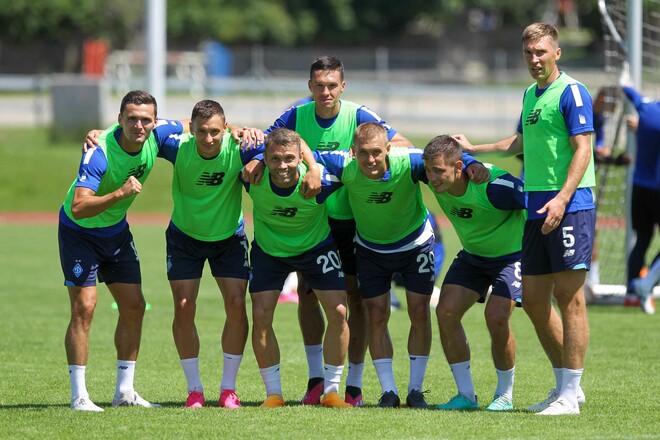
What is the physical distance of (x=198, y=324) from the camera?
11.6 m

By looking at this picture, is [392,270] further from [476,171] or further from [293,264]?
[476,171]

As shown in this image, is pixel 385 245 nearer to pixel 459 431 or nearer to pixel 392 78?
pixel 459 431

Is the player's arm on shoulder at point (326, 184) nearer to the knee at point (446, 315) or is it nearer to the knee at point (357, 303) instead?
the knee at point (357, 303)

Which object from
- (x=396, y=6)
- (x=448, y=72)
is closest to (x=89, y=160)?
(x=448, y=72)

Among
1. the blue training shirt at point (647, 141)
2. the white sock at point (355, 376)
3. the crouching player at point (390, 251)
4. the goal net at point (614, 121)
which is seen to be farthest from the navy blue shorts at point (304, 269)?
the goal net at point (614, 121)

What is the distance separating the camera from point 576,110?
696cm

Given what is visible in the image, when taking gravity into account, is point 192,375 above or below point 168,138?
below

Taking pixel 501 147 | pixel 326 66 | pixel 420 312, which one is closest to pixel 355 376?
pixel 420 312

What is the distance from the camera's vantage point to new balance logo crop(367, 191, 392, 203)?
24.4ft

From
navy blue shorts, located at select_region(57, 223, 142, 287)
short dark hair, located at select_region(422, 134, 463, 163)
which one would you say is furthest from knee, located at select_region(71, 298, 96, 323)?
short dark hair, located at select_region(422, 134, 463, 163)

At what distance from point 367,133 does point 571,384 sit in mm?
2084

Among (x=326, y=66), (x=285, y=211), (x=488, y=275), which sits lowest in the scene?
(x=488, y=275)

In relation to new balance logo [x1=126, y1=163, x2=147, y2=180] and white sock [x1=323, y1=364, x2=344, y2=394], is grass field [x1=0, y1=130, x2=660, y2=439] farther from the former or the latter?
new balance logo [x1=126, y1=163, x2=147, y2=180]

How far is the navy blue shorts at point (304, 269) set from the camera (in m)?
7.49
